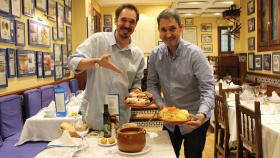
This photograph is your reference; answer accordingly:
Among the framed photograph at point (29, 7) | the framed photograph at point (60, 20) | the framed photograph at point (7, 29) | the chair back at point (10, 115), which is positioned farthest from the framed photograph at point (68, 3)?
the chair back at point (10, 115)

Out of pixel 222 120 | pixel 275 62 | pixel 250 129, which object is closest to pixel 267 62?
pixel 275 62

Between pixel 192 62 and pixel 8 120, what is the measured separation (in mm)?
2372

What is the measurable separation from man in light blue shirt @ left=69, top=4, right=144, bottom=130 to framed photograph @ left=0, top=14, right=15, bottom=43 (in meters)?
2.07

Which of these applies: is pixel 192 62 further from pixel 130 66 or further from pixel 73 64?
pixel 73 64

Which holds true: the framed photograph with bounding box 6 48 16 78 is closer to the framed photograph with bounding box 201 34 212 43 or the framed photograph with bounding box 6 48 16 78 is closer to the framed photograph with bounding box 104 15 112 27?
the framed photograph with bounding box 104 15 112 27

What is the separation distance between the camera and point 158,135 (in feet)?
5.37

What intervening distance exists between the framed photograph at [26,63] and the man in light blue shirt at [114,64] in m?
2.40

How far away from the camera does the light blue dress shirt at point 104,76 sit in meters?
1.65

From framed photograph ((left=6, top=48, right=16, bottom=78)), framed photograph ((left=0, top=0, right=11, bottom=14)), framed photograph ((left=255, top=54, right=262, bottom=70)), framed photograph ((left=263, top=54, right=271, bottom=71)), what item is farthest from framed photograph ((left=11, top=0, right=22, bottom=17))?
framed photograph ((left=255, top=54, right=262, bottom=70))

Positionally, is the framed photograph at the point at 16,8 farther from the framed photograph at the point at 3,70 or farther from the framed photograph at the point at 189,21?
the framed photograph at the point at 189,21

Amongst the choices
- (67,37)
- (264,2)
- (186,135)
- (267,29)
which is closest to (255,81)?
(267,29)

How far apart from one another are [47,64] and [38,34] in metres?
0.58

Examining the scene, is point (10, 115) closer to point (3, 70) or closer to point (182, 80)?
point (3, 70)

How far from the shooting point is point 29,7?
163 inches
